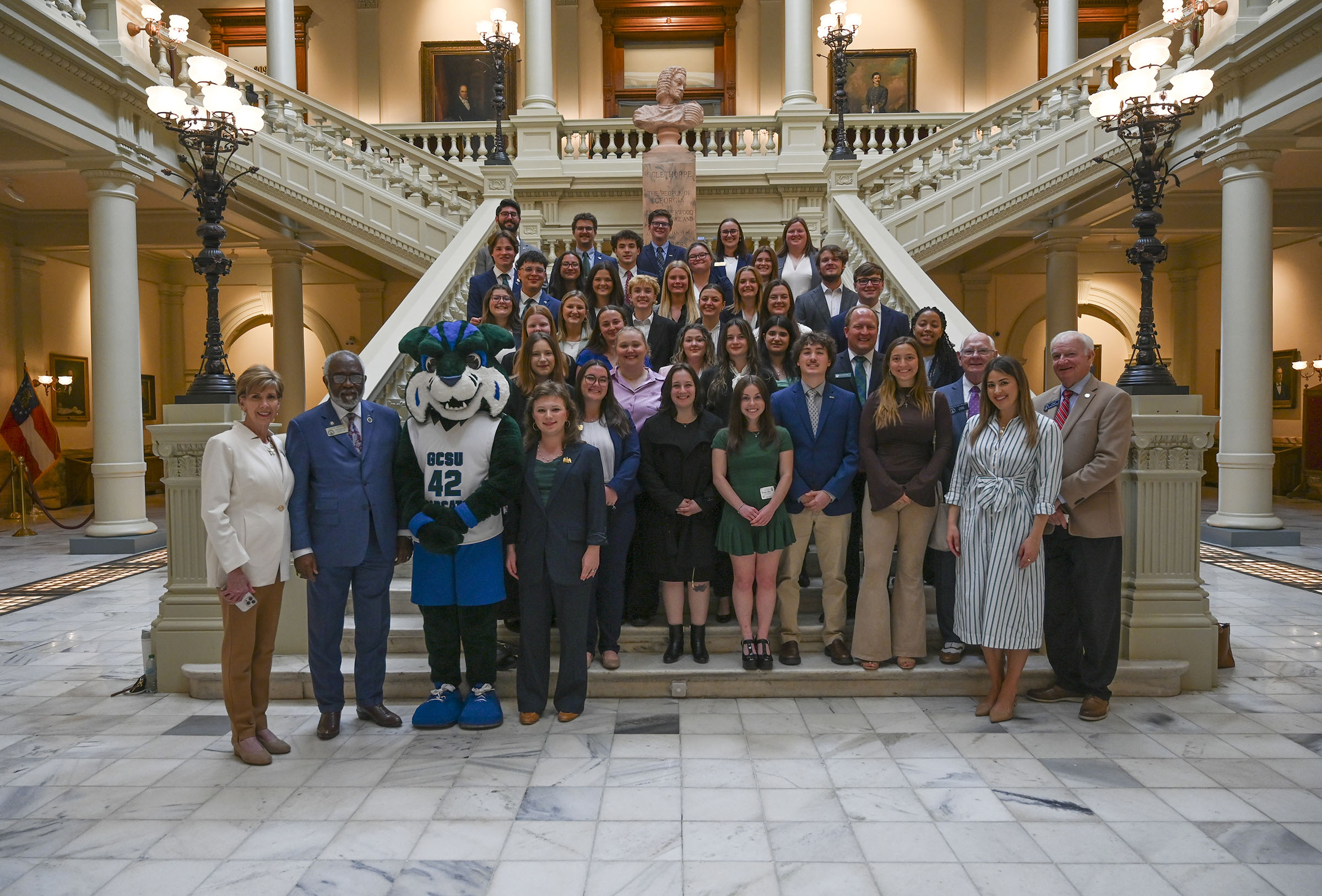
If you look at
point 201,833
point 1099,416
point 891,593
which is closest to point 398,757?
point 201,833

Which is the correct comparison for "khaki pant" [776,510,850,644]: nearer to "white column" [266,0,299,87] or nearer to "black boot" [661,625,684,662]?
"black boot" [661,625,684,662]

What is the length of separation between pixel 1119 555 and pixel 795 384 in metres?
2.01

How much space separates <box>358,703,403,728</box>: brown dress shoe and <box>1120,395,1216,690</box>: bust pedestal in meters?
4.22

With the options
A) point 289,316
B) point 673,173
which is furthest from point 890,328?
point 289,316

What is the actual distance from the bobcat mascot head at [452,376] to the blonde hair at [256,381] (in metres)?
0.63

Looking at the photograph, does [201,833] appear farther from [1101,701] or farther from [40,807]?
[1101,701]

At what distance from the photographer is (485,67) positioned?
18.0 m

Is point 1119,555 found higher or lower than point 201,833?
higher

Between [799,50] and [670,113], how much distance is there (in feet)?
12.1

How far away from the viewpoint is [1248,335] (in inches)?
401

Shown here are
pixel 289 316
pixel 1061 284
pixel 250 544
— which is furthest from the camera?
pixel 289 316

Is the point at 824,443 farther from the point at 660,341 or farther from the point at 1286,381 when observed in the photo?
the point at 1286,381

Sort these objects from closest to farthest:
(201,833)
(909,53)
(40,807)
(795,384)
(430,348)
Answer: (201,833) < (40,807) < (430,348) < (795,384) < (909,53)

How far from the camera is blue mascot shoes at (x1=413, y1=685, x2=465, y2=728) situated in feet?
14.8
